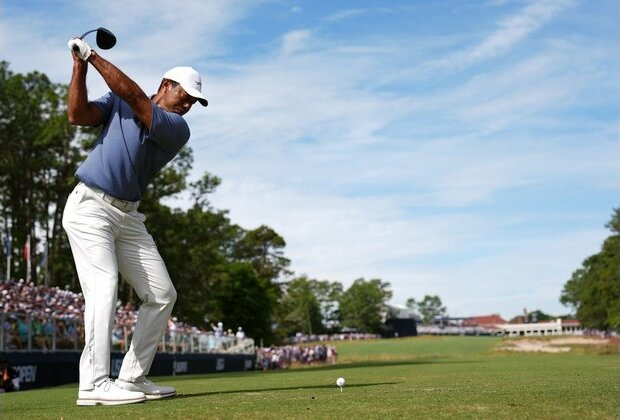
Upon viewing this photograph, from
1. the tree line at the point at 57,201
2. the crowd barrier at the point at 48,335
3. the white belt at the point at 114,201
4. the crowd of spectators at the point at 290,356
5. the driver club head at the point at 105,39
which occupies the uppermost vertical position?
the tree line at the point at 57,201

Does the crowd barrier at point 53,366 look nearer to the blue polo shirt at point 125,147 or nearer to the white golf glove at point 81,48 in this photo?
the blue polo shirt at point 125,147

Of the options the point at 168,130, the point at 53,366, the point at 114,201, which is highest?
the point at 168,130

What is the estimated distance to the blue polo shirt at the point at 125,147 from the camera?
241 inches

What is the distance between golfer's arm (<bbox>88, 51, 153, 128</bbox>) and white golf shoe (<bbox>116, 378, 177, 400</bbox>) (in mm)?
2170

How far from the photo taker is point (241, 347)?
38.6m

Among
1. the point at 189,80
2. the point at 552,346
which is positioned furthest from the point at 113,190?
the point at 552,346

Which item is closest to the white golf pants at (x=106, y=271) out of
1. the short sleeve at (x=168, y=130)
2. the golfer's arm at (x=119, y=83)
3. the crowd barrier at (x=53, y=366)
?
the short sleeve at (x=168, y=130)

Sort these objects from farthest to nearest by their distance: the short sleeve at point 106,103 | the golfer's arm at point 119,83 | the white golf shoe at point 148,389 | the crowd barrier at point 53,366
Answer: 1. the crowd barrier at point 53,366
2. the white golf shoe at point 148,389
3. the short sleeve at point 106,103
4. the golfer's arm at point 119,83

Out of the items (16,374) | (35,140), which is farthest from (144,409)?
(35,140)

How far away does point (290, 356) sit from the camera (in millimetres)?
53062

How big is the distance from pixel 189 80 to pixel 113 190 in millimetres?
1035

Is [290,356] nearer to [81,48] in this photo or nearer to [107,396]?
[107,396]

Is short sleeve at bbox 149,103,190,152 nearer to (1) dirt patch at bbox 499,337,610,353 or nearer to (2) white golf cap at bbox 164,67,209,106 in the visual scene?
(2) white golf cap at bbox 164,67,209,106

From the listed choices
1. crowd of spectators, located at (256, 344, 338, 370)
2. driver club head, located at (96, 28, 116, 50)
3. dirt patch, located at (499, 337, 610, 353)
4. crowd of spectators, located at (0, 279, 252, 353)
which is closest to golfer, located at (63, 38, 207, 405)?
driver club head, located at (96, 28, 116, 50)
